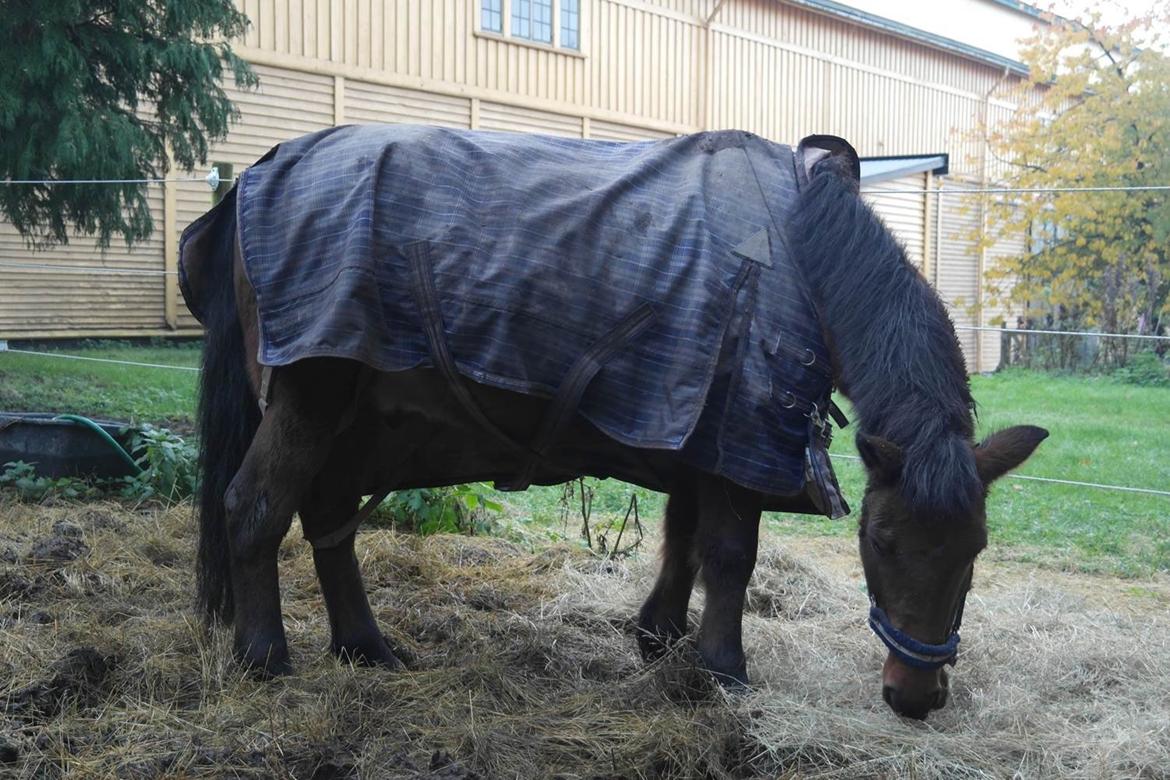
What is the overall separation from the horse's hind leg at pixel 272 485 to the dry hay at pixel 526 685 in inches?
5.2

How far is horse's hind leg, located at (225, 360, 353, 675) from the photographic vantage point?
3164mm

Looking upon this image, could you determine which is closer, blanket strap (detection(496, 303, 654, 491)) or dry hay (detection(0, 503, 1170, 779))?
dry hay (detection(0, 503, 1170, 779))

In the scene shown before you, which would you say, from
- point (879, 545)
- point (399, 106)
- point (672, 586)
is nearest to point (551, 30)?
point (399, 106)

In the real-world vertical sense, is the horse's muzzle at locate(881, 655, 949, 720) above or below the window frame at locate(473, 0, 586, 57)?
below

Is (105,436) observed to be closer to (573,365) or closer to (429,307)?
(429,307)

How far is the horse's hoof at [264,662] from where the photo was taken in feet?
10.4

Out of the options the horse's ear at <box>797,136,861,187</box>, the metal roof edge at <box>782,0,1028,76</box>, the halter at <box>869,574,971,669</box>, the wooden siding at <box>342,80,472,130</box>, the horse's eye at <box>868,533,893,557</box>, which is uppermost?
the metal roof edge at <box>782,0,1028,76</box>

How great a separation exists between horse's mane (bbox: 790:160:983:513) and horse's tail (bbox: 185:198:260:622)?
1.86 meters

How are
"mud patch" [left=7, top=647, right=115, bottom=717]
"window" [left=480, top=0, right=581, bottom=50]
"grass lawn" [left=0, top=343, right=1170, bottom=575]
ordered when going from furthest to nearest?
"window" [left=480, top=0, right=581, bottom=50]
"grass lawn" [left=0, top=343, right=1170, bottom=575]
"mud patch" [left=7, top=647, right=115, bottom=717]

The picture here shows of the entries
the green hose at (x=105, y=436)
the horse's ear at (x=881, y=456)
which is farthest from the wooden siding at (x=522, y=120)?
the horse's ear at (x=881, y=456)

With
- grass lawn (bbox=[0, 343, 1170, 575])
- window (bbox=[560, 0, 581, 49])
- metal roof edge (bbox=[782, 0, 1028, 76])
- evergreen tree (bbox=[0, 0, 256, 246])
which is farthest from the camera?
metal roof edge (bbox=[782, 0, 1028, 76])

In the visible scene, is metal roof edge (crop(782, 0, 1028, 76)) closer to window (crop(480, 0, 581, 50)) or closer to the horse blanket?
window (crop(480, 0, 581, 50))

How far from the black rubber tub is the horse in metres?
2.54

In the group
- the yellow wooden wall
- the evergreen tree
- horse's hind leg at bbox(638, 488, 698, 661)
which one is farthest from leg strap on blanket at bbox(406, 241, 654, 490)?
the yellow wooden wall
